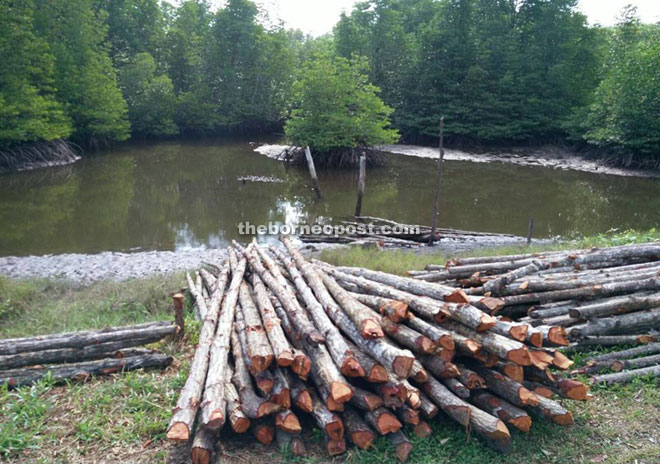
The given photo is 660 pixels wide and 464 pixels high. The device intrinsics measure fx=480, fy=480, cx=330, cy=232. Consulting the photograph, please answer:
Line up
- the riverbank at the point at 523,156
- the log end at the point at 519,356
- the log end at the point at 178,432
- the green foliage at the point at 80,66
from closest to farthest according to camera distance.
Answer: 1. the log end at the point at 178,432
2. the log end at the point at 519,356
3. the riverbank at the point at 523,156
4. the green foliage at the point at 80,66

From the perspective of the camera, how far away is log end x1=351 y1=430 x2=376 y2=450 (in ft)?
12.3

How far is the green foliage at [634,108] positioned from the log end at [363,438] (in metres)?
24.9

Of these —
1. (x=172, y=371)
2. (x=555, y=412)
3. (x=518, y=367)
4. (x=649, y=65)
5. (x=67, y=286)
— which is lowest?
(x=67, y=286)

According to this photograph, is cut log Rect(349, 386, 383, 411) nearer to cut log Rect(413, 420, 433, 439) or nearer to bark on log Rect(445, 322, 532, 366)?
cut log Rect(413, 420, 433, 439)

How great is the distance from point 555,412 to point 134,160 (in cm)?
2749

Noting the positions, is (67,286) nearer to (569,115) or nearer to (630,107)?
(630,107)

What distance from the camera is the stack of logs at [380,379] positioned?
3762 millimetres

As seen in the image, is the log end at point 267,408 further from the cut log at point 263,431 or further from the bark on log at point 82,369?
the bark on log at point 82,369

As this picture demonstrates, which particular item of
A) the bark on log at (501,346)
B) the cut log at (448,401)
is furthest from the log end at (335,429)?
the bark on log at (501,346)

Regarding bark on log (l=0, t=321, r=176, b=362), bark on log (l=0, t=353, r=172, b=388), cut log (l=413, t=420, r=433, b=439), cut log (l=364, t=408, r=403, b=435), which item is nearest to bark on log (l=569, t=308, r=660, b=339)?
cut log (l=413, t=420, r=433, b=439)

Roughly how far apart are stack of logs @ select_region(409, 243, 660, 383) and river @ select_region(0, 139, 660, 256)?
30.1 ft

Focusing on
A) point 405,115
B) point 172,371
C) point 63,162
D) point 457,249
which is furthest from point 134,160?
point 172,371

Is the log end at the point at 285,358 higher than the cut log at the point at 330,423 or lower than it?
higher

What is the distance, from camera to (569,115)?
97.8ft
